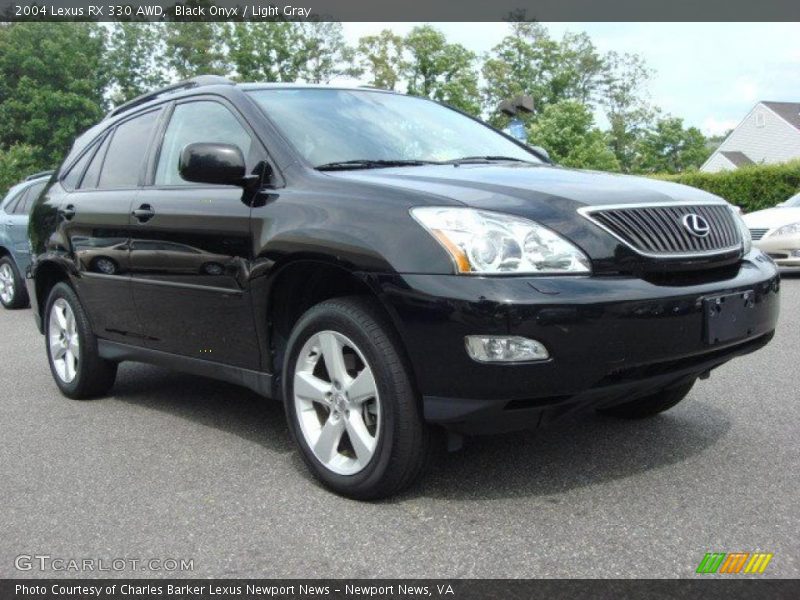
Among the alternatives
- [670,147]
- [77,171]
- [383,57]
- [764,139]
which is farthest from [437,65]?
[77,171]

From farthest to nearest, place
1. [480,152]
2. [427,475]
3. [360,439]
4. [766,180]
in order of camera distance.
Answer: [766,180] < [480,152] < [427,475] < [360,439]

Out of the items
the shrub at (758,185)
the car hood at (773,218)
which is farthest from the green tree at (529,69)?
the car hood at (773,218)

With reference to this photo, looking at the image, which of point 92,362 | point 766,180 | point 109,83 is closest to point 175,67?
point 109,83

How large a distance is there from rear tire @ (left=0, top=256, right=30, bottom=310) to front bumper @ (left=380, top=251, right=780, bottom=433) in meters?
9.75

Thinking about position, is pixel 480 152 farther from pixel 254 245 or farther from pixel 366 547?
pixel 366 547

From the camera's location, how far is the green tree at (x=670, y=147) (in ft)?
240

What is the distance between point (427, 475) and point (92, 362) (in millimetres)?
2564

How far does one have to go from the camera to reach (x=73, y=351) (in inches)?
212

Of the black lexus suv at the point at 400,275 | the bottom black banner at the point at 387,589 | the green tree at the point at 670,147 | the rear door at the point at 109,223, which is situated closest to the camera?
the bottom black banner at the point at 387,589

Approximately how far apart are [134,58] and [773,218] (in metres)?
53.4

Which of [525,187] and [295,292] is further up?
[525,187]

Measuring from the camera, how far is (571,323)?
9.45 ft

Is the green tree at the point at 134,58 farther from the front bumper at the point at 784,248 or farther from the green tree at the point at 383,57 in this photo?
the front bumper at the point at 784,248

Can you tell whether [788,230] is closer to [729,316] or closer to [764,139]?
[729,316]
